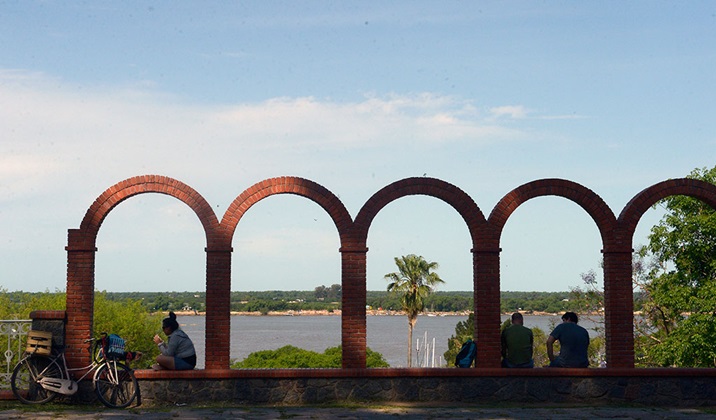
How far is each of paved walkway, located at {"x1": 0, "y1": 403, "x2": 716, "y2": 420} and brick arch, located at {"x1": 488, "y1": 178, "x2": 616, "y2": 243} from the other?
2.88 metres

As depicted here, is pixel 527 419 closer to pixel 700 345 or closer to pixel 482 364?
pixel 482 364

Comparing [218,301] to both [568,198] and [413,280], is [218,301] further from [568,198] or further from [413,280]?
[413,280]

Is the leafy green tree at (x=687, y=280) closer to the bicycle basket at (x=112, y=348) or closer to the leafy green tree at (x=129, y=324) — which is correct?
the bicycle basket at (x=112, y=348)

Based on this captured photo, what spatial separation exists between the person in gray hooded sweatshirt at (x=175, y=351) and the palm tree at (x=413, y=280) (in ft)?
191

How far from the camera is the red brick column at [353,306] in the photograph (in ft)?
45.5

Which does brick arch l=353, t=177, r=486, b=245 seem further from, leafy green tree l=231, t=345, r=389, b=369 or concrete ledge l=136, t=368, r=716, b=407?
leafy green tree l=231, t=345, r=389, b=369

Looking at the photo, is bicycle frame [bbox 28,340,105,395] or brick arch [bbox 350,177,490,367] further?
brick arch [bbox 350,177,490,367]

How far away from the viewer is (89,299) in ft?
45.4

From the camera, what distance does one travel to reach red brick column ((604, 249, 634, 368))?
14164 mm

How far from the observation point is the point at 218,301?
13914mm

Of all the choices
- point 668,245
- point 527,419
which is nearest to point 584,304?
point 668,245

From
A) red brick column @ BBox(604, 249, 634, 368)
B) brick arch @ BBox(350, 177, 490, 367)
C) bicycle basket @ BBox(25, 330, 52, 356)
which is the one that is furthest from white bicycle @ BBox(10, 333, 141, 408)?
red brick column @ BBox(604, 249, 634, 368)

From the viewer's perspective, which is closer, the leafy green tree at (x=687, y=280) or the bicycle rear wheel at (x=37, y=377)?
the bicycle rear wheel at (x=37, y=377)

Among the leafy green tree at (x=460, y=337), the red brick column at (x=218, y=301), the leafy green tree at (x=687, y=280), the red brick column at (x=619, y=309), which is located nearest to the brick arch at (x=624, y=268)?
the red brick column at (x=619, y=309)
